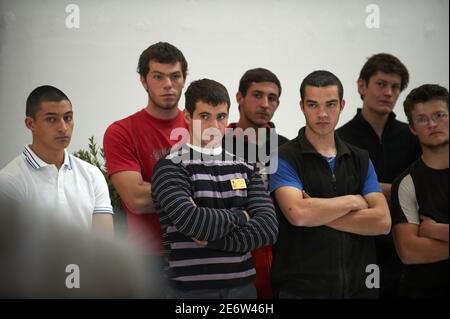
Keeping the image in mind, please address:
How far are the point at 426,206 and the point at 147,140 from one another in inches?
57.7

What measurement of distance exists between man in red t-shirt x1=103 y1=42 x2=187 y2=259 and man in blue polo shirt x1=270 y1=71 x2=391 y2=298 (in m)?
0.60

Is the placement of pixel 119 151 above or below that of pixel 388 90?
below

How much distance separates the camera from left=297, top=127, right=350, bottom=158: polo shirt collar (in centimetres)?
273

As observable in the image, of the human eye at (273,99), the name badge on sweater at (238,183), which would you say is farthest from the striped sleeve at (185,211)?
the human eye at (273,99)

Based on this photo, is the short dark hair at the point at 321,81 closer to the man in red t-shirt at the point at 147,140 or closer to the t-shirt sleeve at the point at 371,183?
the t-shirt sleeve at the point at 371,183

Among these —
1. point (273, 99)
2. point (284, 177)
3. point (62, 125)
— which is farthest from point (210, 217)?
point (62, 125)

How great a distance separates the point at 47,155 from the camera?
9.08ft

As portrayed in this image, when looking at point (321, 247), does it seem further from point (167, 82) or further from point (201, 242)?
point (167, 82)

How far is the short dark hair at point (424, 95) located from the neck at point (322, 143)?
0.46 m

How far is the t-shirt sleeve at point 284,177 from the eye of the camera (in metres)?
2.67

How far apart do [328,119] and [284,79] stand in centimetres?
38

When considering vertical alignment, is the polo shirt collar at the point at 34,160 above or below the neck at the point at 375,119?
below

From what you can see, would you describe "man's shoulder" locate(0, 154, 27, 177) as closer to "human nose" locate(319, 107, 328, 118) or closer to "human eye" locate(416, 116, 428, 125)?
"human nose" locate(319, 107, 328, 118)
